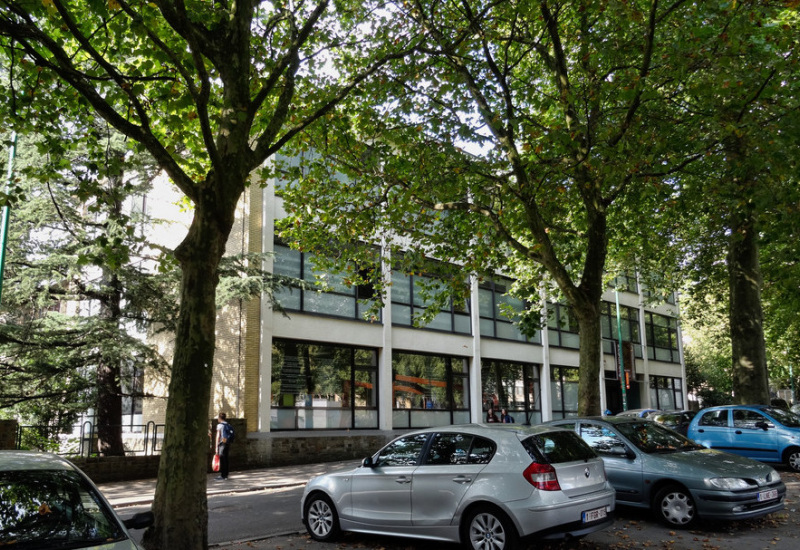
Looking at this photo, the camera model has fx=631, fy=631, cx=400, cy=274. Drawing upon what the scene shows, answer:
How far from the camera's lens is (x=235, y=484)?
1507cm

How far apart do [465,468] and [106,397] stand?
1270cm

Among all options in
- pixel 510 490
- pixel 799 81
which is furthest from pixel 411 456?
pixel 799 81

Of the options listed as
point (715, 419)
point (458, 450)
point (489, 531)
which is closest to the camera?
point (489, 531)

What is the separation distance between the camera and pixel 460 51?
11.2m

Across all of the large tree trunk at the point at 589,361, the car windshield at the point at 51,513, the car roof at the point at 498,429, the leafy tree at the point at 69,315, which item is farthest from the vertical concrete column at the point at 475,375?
the car windshield at the point at 51,513

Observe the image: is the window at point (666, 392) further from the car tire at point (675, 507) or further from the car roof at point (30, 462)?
the car roof at point (30, 462)

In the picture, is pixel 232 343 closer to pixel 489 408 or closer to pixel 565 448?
pixel 489 408

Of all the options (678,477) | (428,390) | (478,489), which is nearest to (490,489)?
(478,489)

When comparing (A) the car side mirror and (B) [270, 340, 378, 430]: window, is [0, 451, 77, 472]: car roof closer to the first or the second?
(A) the car side mirror

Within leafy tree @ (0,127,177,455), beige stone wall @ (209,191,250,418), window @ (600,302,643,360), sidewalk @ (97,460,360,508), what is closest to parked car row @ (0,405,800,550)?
sidewalk @ (97,460,360,508)

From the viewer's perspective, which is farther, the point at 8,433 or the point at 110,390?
the point at 110,390

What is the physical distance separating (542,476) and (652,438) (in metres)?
4.03

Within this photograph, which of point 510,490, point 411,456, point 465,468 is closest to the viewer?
point 510,490

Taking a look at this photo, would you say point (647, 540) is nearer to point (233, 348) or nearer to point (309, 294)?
point (233, 348)
